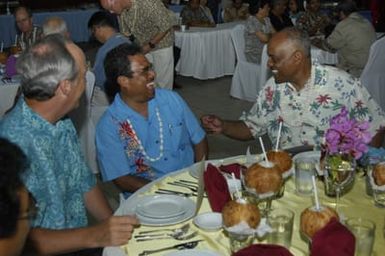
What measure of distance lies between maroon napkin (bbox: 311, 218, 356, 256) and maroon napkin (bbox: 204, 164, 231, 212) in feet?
1.60

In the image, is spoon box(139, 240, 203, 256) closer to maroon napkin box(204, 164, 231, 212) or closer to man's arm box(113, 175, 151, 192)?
maroon napkin box(204, 164, 231, 212)

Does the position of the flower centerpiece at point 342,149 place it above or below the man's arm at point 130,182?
above

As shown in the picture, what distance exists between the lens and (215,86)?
7.97 metres

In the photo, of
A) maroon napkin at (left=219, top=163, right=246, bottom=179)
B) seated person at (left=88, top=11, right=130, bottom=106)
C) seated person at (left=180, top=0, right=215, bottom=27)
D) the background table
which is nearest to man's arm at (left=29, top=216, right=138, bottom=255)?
maroon napkin at (left=219, top=163, right=246, bottom=179)

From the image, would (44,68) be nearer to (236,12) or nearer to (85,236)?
(85,236)

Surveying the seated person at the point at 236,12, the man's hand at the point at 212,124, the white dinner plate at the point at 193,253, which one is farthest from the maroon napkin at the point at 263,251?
the seated person at the point at 236,12

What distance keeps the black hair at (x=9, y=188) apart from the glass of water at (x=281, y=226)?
803 millimetres

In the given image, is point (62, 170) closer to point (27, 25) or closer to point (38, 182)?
point (38, 182)

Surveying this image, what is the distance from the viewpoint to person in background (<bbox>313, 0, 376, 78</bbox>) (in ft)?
19.3

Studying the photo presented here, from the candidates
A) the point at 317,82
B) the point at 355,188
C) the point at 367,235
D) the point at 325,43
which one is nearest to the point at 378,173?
the point at 355,188

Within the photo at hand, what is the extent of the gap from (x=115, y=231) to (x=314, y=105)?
4.92ft

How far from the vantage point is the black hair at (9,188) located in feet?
4.12

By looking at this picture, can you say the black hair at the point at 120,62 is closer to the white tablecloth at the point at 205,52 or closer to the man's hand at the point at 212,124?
the man's hand at the point at 212,124

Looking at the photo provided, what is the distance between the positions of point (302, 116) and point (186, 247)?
Answer: 1408mm
